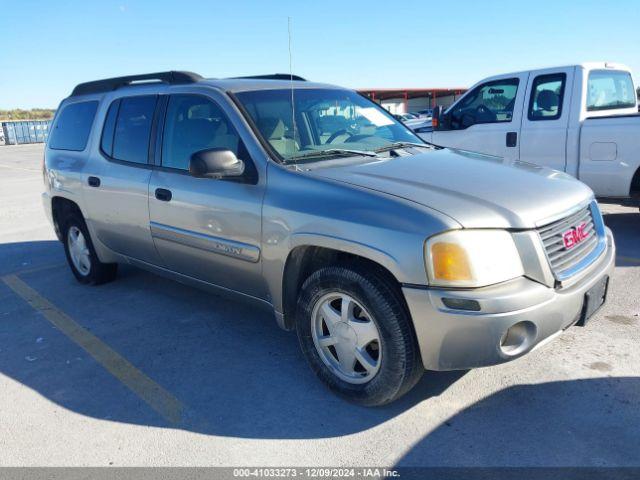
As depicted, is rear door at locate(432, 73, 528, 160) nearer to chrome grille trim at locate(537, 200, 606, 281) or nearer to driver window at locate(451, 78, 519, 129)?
driver window at locate(451, 78, 519, 129)

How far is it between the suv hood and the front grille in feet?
0.22

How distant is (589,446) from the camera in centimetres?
265

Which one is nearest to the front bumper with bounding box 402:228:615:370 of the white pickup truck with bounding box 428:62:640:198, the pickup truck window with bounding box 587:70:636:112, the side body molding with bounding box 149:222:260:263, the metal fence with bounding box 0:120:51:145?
the side body molding with bounding box 149:222:260:263

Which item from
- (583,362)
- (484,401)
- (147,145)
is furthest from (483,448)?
(147,145)

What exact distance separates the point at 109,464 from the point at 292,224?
1.54 m

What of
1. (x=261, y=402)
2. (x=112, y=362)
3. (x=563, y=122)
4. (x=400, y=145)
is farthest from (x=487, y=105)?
(x=112, y=362)

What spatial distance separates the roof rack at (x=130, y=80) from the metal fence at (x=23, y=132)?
36887 millimetres

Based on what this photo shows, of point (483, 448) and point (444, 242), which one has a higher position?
point (444, 242)

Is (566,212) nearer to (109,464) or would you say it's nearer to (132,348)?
(109,464)

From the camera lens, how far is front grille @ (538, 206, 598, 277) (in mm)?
2795

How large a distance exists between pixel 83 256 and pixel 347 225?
11.7 feet

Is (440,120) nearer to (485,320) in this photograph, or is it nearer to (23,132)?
(485,320)

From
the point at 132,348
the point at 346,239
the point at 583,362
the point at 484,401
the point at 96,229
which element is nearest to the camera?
the point at 346,239

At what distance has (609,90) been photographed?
275 inches
